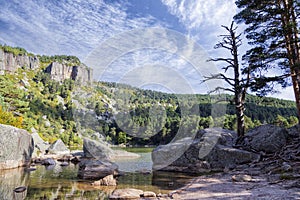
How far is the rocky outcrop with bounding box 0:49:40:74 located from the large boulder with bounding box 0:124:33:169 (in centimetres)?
11909

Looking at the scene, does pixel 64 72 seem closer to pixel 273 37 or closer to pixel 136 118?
pixel 136 118

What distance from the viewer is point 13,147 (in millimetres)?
14195

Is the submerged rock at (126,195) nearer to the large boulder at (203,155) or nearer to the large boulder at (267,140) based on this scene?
the large boulder at (203,155)

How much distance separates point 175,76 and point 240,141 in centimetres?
809

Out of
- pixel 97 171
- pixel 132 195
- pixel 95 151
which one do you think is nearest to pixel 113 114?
pixel 95 151

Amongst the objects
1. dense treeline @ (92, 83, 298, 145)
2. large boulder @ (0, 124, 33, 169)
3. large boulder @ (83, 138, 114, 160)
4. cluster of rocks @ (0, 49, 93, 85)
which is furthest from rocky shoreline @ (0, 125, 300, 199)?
cluster of rocks @ (0, 49, 93, 85)

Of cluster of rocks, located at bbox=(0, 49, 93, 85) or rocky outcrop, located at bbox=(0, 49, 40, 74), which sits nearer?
rocky outcrop, located at bbox=(0, 49, 40, 74)

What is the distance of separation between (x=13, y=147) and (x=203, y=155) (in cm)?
1136

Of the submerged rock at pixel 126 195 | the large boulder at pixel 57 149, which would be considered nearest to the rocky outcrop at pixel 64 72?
the large boulder at pixel 57 149

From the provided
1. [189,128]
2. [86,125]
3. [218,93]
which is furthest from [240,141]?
[86,125]

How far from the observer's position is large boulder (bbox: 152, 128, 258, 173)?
12.6 metres

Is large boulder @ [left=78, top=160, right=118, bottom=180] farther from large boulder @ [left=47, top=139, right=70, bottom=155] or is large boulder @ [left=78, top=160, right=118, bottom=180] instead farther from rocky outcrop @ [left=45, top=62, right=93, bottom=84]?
rocky outcrop @ [left=45, top=62, right=93, bottom=84]

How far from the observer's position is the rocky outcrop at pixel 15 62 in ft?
411

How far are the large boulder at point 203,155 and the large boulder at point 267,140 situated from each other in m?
0.76
